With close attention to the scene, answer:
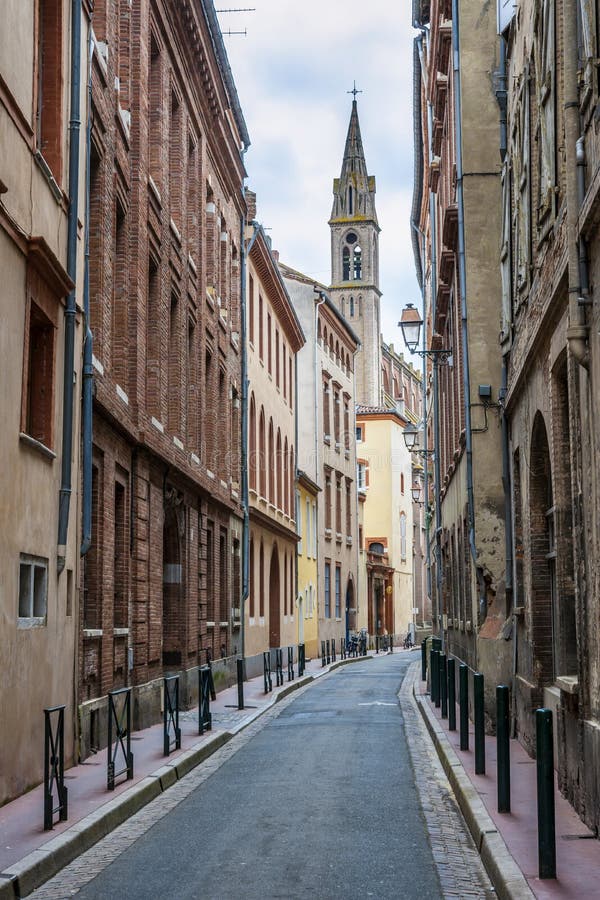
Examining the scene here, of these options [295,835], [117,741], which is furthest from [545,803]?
[117,741]

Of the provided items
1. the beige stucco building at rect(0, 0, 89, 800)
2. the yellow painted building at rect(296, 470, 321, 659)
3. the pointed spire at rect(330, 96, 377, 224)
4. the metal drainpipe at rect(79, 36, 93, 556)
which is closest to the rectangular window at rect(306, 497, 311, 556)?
the yellow painted building at rect(296, 470, 321, 659)

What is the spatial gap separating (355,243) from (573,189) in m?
101

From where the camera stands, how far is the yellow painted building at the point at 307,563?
150ft

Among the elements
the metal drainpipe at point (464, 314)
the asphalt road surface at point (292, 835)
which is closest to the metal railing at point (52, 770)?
the asphalt road surface at point (292, 835)

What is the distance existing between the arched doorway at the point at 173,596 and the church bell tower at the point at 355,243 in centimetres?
8208

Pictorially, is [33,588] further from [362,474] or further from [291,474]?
[362,474]

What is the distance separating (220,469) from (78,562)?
14361 mm

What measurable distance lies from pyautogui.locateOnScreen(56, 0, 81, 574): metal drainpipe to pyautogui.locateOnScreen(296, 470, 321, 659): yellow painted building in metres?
31.0

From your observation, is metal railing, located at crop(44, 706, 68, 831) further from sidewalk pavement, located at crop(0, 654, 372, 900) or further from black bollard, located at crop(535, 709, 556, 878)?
black bollard, located at crop(535, 709, 556, 878)

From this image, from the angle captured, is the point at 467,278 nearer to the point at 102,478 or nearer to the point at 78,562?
the point at 102,478

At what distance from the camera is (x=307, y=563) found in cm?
4869

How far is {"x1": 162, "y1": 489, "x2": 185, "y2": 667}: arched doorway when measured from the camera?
22.6m

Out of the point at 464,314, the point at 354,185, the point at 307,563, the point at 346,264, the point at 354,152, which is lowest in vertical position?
the point at 307,563

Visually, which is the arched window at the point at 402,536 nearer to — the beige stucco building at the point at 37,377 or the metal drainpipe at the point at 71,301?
the beige stucco building at the point at 37,377
